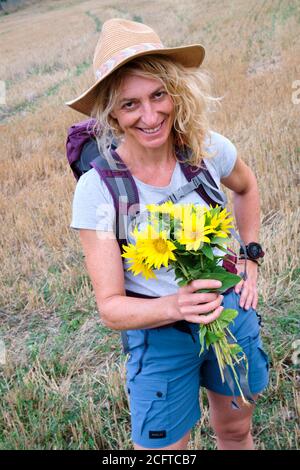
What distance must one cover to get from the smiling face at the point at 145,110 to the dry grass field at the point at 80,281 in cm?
144

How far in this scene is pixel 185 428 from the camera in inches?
74.1

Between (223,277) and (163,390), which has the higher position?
(223,277)

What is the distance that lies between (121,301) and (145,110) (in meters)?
0.66

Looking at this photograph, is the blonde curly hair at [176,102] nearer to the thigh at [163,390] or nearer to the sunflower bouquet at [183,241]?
the sunflower bouquet at [183,241]

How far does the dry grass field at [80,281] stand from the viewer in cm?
269

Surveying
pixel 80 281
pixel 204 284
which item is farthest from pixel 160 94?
pixel 80 281

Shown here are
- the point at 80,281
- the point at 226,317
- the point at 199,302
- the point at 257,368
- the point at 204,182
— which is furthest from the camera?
the point at 80,281

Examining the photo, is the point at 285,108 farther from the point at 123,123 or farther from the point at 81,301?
the point at 123,123

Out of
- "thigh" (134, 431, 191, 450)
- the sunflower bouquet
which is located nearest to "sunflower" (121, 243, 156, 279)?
the sunflower bouquet

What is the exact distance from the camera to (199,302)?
154 cm

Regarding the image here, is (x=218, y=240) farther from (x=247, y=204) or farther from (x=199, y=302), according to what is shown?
(x=247, y=204)

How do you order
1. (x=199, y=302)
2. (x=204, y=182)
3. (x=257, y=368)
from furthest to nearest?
1. (x=257, y=368)
2. (x=204, y=182)
3. (x=199, y=302)

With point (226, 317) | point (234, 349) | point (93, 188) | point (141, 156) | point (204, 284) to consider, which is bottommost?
point (234, 349)

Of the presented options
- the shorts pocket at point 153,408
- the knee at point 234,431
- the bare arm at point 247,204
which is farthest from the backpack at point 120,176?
the knee at point 234,431
